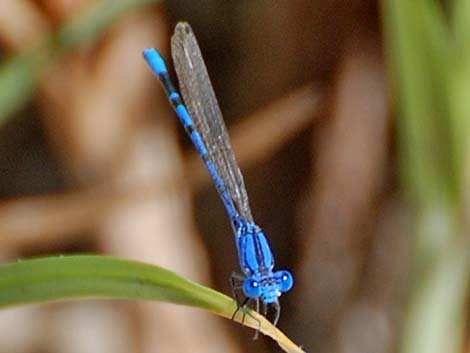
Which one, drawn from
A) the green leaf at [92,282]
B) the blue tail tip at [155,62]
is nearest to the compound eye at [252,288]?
the green leaf at [92,282]

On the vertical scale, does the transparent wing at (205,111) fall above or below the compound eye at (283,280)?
above

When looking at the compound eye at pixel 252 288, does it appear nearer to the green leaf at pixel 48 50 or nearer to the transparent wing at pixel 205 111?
the transparent wing at pixel 205 111

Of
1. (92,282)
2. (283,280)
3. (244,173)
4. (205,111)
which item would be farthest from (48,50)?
(92,282)

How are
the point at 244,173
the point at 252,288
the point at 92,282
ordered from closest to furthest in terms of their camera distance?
the point at 92,282
the point at 252,288
the point at 244,173

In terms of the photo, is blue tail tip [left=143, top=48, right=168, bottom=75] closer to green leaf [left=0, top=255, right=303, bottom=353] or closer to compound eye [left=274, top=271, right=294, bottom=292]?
compound eye [left=274, top=271, right=294, bottom=292]

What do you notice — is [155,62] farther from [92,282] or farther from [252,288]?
[92,282]

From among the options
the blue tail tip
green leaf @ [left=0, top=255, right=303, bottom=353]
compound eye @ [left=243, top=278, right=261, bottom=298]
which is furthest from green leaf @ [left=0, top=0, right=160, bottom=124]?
green leaf @ [left=0, top=255, right=303, bottom=353]

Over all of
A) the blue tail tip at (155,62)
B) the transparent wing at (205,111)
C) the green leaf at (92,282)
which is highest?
the blue tail tip at (155,62)
